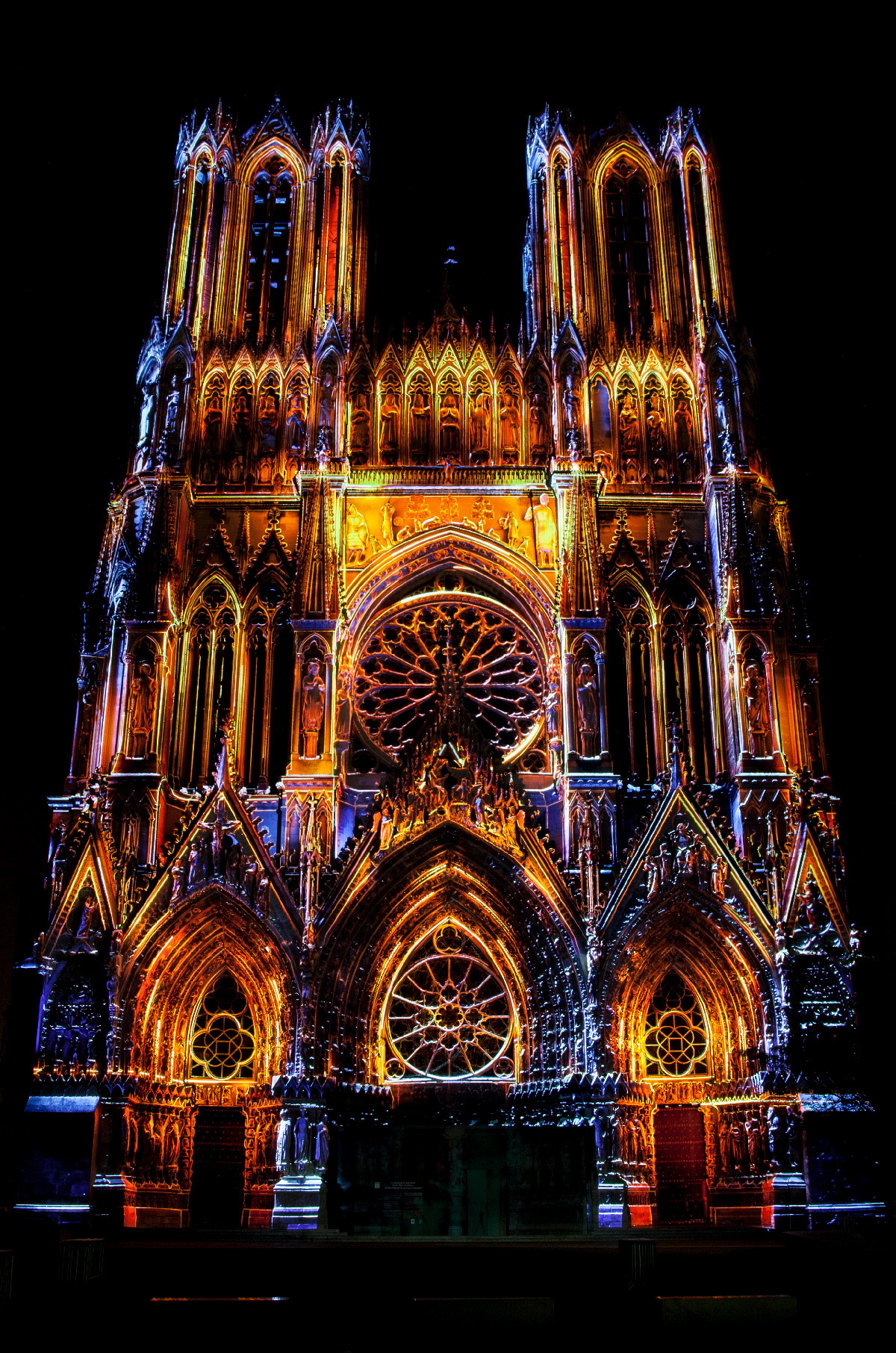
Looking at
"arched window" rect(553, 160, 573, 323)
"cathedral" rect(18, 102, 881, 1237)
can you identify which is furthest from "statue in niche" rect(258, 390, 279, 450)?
"arched window" rect(553, 160, 573, 323)

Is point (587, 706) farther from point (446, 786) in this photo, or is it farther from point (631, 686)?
point (446, 786)

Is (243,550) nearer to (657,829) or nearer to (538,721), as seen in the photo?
(538,721)

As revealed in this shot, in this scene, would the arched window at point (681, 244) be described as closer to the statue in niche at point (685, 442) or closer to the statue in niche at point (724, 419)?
the statue in niche at point (685, 442)

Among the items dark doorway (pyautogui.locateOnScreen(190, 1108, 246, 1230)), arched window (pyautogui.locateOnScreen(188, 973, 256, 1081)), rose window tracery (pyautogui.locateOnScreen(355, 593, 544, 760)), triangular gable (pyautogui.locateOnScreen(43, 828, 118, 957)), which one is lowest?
dark doorway (pyautogui.locateOnScreen(190, 1108, 246, 1230))

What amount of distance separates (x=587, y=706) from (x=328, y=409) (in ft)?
29.9

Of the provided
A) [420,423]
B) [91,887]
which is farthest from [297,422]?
[91,887]

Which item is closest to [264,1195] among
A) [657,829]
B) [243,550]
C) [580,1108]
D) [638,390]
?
[580,1108]

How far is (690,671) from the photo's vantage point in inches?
1048

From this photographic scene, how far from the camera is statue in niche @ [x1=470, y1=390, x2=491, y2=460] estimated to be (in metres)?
28.6

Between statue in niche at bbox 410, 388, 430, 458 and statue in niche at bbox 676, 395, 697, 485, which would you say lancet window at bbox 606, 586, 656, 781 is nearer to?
statue in niche at bbox 676, 395, 697, 485

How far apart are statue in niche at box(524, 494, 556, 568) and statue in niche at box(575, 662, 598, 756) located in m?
3.17

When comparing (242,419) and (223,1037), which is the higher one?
(242,419)

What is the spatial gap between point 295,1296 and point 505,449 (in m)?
20.5

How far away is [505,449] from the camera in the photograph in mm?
28641
